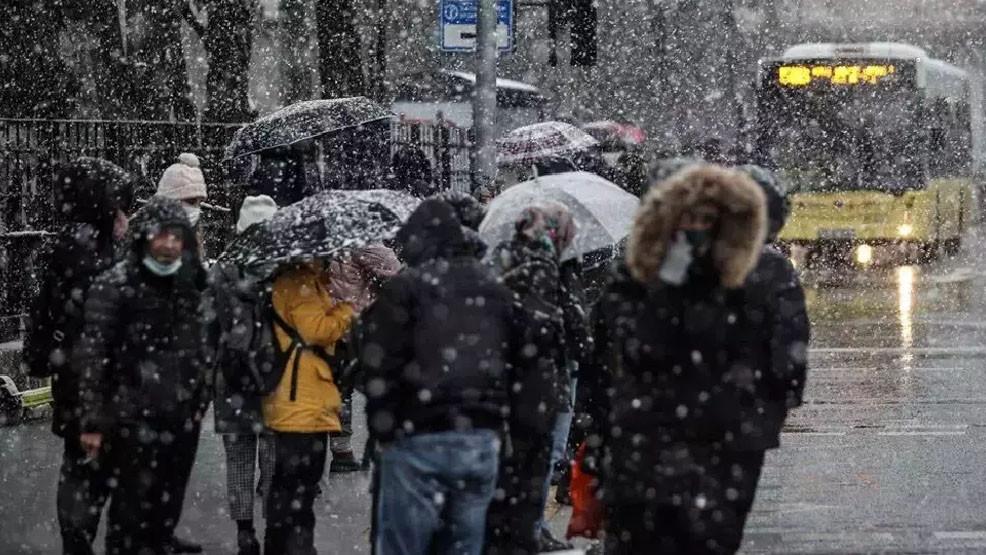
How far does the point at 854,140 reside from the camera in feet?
85.2

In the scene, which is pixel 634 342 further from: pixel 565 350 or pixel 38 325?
pixel 38 325

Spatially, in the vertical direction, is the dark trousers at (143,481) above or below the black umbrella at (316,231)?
below

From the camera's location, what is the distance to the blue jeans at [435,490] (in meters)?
5.84

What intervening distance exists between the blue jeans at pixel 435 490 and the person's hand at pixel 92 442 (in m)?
1.51

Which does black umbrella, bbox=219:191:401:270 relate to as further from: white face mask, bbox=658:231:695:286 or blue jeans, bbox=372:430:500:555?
white face mask, bbox=658:231:695:286

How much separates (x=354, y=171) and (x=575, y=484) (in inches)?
374

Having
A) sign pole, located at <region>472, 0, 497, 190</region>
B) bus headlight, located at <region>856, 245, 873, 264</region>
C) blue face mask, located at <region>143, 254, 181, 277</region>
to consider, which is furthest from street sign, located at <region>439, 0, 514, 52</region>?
bus headlight, located at <region>856, 245, 873, 264</region>

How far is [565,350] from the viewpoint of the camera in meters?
7.45

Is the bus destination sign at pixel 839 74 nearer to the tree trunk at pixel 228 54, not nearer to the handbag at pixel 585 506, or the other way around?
the tree trunk at pixel 228 54

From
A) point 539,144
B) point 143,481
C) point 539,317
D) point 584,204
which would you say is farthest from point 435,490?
point 539,144

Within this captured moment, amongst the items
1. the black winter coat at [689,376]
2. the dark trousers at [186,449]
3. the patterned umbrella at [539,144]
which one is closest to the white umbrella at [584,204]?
the patterned umbrella at [539,144]

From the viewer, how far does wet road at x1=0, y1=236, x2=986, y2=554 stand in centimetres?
856

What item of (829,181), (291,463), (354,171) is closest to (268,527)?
(291,463)

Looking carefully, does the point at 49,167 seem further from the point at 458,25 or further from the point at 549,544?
the point at 549,544
